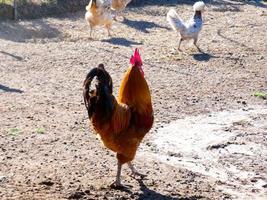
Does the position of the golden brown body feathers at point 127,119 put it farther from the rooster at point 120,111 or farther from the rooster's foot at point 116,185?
the rooster's foot at point 116,185

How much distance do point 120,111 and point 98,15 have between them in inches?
301

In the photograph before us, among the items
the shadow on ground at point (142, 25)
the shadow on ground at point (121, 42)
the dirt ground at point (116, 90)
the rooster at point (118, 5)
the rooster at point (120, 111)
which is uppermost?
the rooster at point (120, 111)

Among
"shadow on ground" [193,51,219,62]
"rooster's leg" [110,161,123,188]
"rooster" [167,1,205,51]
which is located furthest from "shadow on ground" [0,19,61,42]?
"rooster's leg" [110,161,123,188]

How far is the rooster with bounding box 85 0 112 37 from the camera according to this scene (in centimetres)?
1362

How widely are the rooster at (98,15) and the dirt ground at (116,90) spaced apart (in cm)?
34

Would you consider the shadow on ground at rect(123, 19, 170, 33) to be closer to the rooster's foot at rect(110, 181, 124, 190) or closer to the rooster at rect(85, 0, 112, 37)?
the rooster at rect(85, 0, 112, 37)

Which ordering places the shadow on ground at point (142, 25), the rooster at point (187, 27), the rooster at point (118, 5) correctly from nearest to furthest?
the rooster at point (187, 27), the shadow on ground at point (142, 25), the rooster at point (118, 5)

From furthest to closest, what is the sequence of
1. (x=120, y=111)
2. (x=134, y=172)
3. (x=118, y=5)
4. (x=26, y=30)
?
(x=118, y=5) < (x=26, y=30) < (x=134, y=172) < (x=120, y=111)

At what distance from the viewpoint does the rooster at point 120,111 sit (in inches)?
238

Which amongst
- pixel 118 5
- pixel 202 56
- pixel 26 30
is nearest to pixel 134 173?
pixel 202 56

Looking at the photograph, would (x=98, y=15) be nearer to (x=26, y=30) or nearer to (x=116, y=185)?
(x=26, y=30)

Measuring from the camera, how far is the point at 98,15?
13.6 m

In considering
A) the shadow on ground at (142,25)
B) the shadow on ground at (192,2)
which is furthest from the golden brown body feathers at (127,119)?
the shadow on ground at (192,2)

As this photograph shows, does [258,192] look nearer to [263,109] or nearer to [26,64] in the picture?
[263,109]
